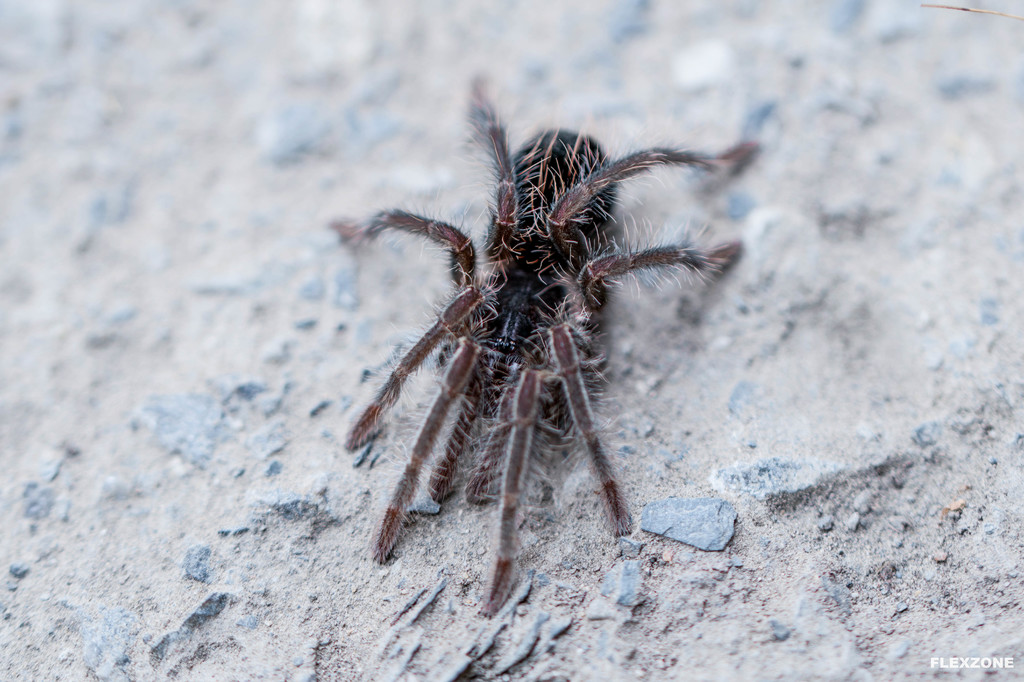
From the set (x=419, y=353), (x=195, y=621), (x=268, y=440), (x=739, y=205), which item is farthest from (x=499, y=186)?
(x=195, y=621)

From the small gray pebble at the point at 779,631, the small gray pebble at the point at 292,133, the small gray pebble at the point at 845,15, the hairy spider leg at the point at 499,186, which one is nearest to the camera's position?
the small gray pebble at the point at 779,631

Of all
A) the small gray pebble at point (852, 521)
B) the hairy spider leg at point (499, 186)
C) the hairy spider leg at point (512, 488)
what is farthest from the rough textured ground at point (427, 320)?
the hairy spider leg at point (499, 186)

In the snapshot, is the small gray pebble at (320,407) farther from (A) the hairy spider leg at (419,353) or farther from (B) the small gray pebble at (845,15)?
(B) the small gray pebble at (845,15)

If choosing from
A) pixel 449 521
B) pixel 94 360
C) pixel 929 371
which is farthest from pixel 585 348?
pixel 94 360

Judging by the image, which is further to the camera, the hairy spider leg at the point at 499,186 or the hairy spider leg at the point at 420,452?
the hairy spider leg at the point at 499,186

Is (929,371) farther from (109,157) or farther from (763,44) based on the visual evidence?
(109,157)
